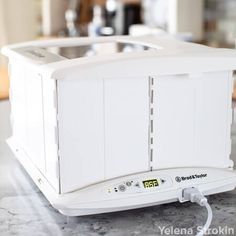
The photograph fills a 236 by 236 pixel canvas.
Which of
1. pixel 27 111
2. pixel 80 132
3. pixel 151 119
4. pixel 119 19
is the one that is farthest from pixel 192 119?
pixel 119 19

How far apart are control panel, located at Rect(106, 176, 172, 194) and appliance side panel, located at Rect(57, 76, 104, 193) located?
0.03 m

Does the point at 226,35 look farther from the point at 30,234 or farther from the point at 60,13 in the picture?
the point at 30,234

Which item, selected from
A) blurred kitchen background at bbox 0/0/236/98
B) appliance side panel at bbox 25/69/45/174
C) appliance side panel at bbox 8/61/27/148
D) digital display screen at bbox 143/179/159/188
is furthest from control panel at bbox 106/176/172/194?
blurred kitchen background at bbox 0/0/236/98

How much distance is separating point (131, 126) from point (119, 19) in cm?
326

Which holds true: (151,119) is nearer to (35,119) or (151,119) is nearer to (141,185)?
(141,185)

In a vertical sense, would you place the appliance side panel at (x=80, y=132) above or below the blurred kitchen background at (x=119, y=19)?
above

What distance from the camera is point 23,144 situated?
913mm

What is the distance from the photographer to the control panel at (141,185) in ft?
2.30

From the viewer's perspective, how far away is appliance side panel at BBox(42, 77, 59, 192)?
0.67 m

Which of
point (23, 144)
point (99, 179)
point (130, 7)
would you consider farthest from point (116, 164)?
point (130, 7)

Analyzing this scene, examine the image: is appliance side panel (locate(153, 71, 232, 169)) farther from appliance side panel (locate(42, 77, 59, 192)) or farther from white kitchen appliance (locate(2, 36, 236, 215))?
appliance side panel (locate(42, 77, 59, 192))

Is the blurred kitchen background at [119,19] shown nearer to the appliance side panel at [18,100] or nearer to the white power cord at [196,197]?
the appliance side panel at [18,100]

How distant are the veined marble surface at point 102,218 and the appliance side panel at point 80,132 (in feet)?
0.19

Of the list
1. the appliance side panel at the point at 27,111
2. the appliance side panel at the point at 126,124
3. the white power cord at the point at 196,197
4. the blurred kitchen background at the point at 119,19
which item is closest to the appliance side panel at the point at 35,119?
the appliance side panel at the point at 27,111
